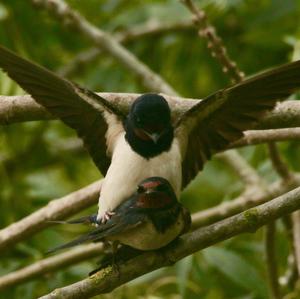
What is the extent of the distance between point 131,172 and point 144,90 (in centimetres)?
220

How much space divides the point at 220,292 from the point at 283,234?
0.49m

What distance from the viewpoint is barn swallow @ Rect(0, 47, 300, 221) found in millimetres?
4246

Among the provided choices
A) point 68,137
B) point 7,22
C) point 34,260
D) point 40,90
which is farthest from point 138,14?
Answer: point 40,90

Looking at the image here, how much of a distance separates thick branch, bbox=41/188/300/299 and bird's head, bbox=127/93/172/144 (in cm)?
63

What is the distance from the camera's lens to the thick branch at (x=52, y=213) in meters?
4.88

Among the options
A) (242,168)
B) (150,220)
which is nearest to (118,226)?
(150,220)

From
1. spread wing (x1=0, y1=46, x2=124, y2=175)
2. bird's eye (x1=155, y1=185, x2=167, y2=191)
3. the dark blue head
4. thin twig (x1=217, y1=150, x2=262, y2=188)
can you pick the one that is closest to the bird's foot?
bird's eye (x1=155, y1=185, x2=167, y2=191)

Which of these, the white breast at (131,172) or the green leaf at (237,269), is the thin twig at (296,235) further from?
the white breast at (131,172)

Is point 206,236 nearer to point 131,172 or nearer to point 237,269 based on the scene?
point 131,172

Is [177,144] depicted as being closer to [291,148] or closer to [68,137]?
[291,148]

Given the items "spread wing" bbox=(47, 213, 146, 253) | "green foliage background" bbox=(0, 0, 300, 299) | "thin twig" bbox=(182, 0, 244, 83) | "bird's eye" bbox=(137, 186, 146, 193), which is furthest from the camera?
"green foliage background" bbox=(0, 0, 300, 299)

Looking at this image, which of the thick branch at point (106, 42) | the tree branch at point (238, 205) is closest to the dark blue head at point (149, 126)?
the tree branch at point (238, 205)

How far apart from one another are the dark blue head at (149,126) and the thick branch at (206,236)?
0.63m

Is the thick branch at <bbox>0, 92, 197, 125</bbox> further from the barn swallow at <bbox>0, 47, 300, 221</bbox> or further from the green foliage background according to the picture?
the green foliage background
